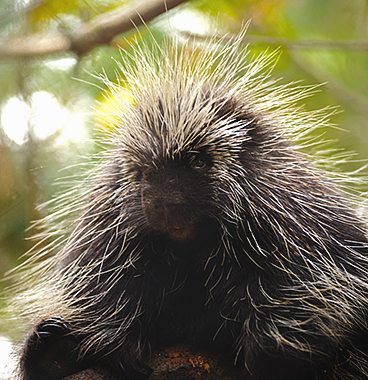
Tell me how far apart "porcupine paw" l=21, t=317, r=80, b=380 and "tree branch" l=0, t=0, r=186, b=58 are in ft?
5.32

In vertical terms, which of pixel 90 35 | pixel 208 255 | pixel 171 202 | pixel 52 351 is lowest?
pixel 52 351

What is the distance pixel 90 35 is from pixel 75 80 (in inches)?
12.2

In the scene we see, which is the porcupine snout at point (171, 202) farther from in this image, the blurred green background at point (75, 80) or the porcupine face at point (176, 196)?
the blurred green background at point (75, 80)

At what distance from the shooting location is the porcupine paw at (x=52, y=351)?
182 centimetres

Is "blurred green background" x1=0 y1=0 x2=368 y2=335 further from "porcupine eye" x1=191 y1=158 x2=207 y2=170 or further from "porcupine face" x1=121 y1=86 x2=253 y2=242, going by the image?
"porcupine eye" x1=191 y1=158 x2=207 y2=170

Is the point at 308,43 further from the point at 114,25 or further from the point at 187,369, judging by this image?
the point at 187,369

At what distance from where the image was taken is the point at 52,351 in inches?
72.6

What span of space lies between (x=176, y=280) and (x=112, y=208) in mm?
434

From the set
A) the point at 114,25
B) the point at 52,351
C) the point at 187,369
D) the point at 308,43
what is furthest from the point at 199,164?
the point at 308,43

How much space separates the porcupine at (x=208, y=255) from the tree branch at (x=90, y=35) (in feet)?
1.85

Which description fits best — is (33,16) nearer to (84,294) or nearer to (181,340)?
(84,294)

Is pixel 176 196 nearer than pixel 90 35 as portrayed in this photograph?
Yes

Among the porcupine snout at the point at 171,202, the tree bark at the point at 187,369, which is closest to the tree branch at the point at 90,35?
the porcupine snout at the point at 171,202

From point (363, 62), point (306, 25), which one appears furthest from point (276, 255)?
point (306, 25)
